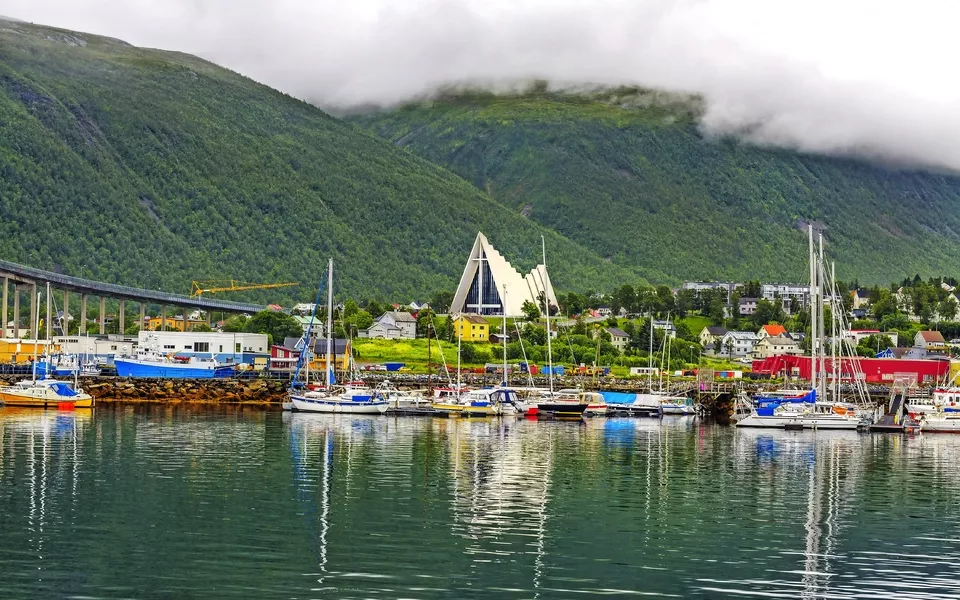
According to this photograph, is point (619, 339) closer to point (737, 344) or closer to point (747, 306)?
point (737, 344)

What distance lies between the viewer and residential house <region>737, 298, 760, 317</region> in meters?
174

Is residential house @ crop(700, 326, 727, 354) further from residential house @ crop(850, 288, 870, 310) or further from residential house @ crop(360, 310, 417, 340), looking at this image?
residential house @ crop(850, 288, 870, 310)

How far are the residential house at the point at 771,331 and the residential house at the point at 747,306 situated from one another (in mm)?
21076

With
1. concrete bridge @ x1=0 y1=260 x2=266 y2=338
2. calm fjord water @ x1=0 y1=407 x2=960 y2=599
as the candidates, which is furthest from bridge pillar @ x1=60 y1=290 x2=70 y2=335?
calm fjord water @ x1=0 y1=407 x2=960 y2=599

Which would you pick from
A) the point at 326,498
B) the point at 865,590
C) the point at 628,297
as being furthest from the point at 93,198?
the point at 865,590

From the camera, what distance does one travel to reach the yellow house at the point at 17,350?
105125 mm

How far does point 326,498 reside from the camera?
38.3m

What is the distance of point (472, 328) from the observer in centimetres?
13600

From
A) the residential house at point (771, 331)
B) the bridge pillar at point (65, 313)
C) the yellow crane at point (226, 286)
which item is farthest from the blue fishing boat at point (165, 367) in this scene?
the yellow crane at point (226, 286)

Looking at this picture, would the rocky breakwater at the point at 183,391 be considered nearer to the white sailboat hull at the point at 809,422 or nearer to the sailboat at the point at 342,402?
the sailboat at the point at 342,402

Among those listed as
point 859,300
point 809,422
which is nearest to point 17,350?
point 809,422

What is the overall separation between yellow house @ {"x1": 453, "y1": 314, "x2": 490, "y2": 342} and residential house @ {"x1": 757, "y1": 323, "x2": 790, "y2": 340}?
101 ft

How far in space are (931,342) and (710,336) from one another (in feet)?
76.4

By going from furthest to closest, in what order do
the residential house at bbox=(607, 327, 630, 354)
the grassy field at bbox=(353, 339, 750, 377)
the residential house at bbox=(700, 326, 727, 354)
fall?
the residential house at bbox=(700, 326, 727, 354), the residential house at bbox=(607, 327, 630, 354), the grassy field at bbox=(353, 339, 750, 377)
